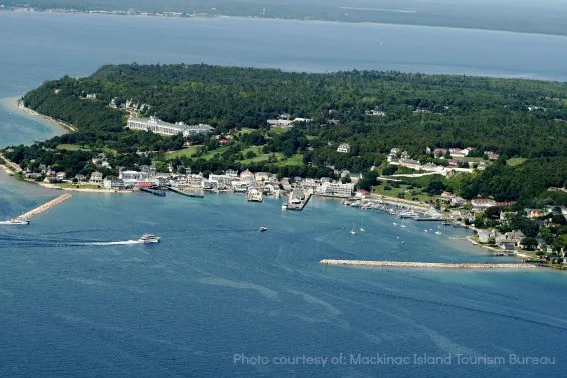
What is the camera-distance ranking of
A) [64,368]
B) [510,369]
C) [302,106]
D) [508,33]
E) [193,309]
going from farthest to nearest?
1. [508,33]
2. [302,106]
3. [193,309]
4. [510,369]
5. [64,368]

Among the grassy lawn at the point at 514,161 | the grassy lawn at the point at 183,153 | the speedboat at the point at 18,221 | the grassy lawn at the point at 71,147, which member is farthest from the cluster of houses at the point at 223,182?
the grassy lawn at the point at 514,161

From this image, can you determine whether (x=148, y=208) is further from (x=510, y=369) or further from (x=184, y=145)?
(x=510, y=369)

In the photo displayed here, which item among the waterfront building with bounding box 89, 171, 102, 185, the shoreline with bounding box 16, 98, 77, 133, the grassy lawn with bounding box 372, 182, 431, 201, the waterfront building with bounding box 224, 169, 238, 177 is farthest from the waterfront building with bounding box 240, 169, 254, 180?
the shoreline with bounding box 16, 98, 77, 133

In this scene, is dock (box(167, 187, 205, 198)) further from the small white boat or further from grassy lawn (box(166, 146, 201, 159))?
A: the small white boat

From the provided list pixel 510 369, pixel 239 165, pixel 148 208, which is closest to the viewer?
pixel 510 369

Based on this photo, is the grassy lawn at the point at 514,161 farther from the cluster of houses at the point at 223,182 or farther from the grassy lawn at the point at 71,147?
the grassy lawn at the point at 71,147

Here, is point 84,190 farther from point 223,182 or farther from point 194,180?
point 223,182

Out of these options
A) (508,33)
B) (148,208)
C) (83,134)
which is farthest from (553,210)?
(508,33)


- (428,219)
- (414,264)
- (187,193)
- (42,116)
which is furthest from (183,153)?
(414,264)

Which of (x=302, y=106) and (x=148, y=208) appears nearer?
(x=148, y=208)
